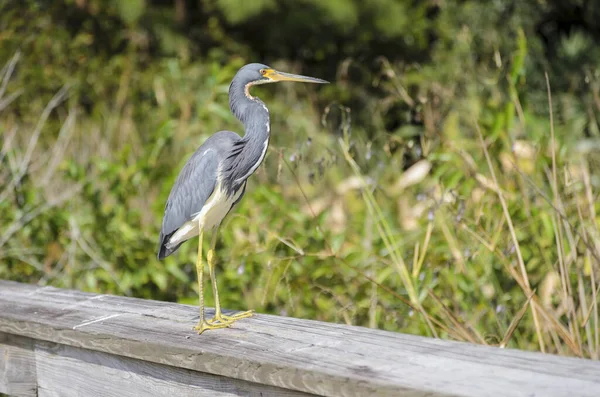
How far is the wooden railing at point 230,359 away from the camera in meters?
1.42

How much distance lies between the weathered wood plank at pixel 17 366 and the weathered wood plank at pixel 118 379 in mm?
40

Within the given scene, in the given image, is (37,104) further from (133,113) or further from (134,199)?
(134,199)

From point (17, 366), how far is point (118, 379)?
472 mm

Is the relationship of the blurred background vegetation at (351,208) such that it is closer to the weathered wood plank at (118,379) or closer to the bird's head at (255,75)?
the bird's head at (255,75)

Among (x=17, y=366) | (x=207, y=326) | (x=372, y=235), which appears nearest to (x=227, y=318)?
(x=207, y=326)

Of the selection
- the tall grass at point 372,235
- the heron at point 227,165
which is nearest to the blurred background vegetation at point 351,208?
the tall grass at point 372,235

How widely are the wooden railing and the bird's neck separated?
39 centimetres

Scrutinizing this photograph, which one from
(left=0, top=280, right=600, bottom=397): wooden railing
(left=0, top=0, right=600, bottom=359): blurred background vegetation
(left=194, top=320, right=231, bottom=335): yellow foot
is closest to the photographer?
(left=0, top=280, right=600, bottom=397): wooden railing

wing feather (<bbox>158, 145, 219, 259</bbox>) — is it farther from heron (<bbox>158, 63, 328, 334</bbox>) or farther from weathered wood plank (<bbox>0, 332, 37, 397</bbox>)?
weathered wood plank (<bbox>0, 332, 37, 397</bbox>)

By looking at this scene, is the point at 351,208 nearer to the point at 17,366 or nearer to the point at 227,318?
the point at 227,318

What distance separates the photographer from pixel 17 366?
230 centimetres

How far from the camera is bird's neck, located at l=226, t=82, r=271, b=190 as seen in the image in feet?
7.09

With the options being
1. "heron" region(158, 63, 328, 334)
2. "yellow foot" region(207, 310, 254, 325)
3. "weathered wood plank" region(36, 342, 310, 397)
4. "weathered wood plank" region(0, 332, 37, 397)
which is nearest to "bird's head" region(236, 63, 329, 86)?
"heron" region(158, 63, 328, 334)

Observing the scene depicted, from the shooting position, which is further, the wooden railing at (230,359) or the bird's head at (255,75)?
the bird's head at (255,75)
